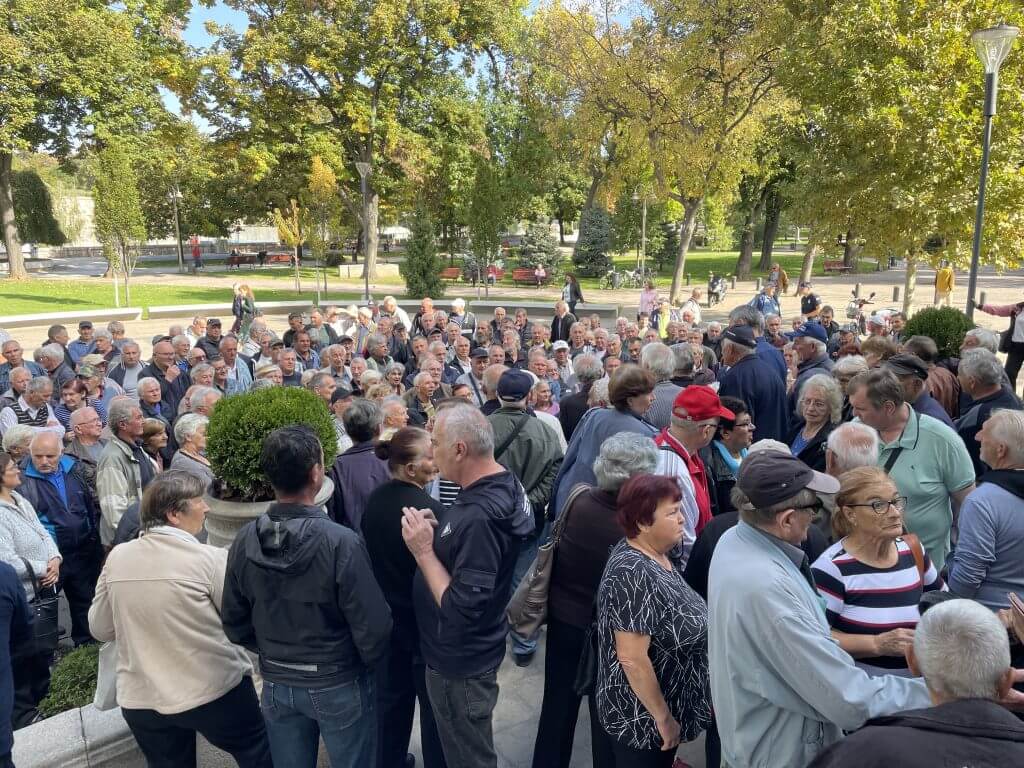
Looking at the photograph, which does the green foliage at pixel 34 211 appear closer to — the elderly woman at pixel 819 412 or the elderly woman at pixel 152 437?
the elderly woman at pixel 152 437

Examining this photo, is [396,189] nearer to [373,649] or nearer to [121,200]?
[121,200]

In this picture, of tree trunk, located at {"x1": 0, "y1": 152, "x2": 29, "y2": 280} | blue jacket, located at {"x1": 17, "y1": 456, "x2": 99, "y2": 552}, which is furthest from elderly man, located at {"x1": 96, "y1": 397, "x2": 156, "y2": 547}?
tree trunk, located at {"x1": 0, "y1": 152, "x2": 29, "y2": 280}

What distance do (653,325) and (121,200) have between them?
63.5 ft

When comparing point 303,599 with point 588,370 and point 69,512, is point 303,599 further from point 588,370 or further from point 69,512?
point 588,370

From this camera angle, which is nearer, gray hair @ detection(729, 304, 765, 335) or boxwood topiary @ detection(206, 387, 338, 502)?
boxwood topiary @ detection(206, 387, 338, 502)

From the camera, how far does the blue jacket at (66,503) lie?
507 cm

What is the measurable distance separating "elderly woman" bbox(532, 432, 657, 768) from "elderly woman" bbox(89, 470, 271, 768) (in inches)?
60.2

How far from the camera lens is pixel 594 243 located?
129 feet

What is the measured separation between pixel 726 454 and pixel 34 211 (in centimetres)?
6151

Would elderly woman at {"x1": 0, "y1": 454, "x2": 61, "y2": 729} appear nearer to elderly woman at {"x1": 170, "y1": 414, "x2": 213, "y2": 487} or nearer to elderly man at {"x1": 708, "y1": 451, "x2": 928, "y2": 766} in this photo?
elderly woman at {"x1": 170, "y1": 414, "x2": 213, "y2": 487}

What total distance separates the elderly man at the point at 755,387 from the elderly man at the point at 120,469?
4.81 m

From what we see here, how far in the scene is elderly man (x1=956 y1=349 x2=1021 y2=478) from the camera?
5.02 m

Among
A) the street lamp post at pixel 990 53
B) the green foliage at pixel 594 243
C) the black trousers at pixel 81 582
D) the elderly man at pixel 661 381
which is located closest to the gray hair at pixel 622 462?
the elderly man at pixel 661 381

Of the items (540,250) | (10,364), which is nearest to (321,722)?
(10,364)
